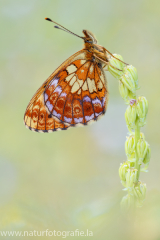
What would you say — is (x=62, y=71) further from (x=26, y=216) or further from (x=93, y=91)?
(x=26, y=216)

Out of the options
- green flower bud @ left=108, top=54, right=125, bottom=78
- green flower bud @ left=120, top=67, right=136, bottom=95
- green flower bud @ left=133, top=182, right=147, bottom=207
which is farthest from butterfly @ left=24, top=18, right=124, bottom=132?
green flower bud @ left=133, top=182, right=147, bottom=207

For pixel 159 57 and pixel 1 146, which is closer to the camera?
pixel 159 57

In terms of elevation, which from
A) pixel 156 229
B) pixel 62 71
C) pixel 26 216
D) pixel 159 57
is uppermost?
pixel 159 57

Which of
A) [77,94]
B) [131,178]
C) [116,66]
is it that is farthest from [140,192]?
[77,94]

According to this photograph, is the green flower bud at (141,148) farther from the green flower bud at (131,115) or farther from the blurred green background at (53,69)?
the blurred green background at (53,69)

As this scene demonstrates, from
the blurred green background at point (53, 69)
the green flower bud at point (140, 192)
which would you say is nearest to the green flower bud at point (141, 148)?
the green flower bud at point (140, 192)

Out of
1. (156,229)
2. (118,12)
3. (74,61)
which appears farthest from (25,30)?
(156,229)

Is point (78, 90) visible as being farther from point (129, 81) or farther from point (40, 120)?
point (129, 81)
